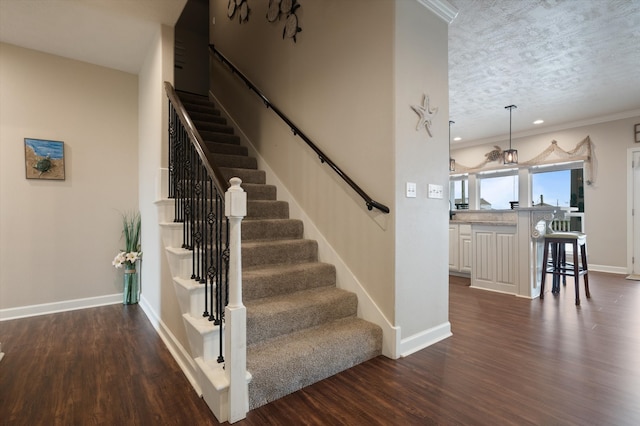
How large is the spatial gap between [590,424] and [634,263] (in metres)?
5.91

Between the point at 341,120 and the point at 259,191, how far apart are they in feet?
4.15

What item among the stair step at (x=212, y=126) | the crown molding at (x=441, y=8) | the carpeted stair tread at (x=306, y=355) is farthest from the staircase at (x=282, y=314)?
the crown molding at (x=441, y=8)

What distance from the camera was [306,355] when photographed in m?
1.97

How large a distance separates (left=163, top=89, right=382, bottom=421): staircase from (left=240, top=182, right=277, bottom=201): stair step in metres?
0.06

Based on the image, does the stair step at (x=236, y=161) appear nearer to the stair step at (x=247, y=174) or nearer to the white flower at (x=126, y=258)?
the stair step at (x=247, y=174)

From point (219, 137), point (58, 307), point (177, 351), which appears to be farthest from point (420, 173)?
point (58, 307)

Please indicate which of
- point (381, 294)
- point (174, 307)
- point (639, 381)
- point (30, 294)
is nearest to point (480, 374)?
point (381, 294)

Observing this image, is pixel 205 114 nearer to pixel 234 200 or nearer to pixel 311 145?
pixel 311 145

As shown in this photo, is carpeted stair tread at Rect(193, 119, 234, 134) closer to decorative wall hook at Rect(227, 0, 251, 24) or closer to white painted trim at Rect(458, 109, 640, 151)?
decorative wall hook at Rect(227, 0, 251, 24)

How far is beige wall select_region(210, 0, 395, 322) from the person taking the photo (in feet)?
7.82

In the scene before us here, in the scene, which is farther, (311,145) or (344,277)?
(311,145)

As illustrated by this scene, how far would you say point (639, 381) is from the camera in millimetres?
1979

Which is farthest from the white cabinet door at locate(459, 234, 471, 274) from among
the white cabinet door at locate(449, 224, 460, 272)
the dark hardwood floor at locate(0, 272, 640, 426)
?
the dark hardwood floor at locate(0, 272, 640, 426)

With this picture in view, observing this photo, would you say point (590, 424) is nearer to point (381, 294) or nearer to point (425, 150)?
point (381, 294)
